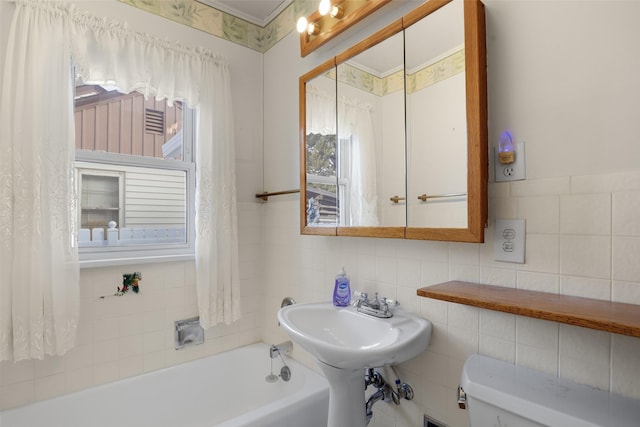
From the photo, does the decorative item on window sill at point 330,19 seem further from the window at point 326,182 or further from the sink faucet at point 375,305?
the sink faucet at point 375,305

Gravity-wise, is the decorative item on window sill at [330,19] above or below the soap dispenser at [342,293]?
above

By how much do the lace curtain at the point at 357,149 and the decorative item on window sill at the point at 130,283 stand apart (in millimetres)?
1166

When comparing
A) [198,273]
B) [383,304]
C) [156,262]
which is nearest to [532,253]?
[383,304]

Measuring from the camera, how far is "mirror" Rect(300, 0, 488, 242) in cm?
101

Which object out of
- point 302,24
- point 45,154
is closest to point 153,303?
point 45,154

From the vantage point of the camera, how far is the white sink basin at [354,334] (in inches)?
38.3

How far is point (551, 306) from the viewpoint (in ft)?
2.63

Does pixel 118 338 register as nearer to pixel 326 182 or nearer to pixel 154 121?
pixel 154 121

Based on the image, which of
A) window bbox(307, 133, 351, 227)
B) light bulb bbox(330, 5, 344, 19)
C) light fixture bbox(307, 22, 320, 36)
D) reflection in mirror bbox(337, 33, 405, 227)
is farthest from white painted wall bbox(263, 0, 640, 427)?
light fixture bbox(307, 22, 320, 36)

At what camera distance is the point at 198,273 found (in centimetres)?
182

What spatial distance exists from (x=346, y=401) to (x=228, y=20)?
2.19 metres

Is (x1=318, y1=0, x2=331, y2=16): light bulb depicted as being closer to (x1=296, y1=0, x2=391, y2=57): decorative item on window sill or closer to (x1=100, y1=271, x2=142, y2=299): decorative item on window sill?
(x1=296, y1=0, x2=391, y2=57): decorative item on window sill

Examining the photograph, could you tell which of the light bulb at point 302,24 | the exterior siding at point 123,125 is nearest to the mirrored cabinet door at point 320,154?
the light bulb at point 302,24

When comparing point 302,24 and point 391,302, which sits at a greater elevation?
point 302,24
